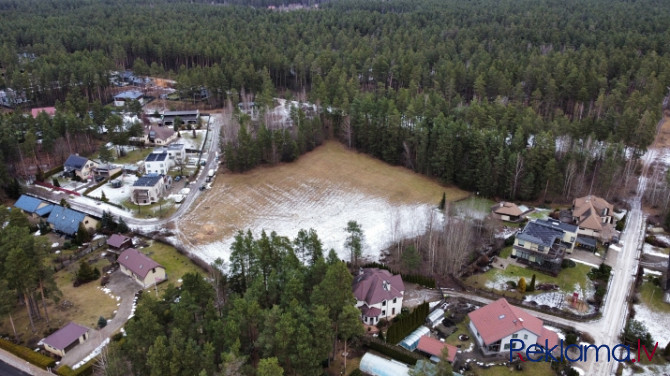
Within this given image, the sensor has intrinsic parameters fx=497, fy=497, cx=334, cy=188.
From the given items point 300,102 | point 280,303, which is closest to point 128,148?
point 300,102

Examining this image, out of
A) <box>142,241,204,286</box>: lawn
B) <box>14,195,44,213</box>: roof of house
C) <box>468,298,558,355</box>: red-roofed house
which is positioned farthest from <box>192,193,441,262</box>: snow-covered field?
<box>14,195,44,213</box>: roof of house

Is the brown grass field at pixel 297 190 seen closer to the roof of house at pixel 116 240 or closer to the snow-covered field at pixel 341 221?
the snow-covered field at pixel 341 221

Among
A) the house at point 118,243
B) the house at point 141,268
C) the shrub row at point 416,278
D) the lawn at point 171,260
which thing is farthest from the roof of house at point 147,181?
the shrub row at point 416,278

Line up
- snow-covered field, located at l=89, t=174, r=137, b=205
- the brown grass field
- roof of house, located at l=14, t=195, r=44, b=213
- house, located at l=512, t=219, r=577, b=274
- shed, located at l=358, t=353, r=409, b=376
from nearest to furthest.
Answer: shed, located at l=358, t=353, r=409, b=376
house, located at l=512, t=219, r=577, b=274
roof of house, located at l=14, t=195, r=44, b=213
the brown grass field
snow-covered field, located at l=89, t=174, r=137, b=205

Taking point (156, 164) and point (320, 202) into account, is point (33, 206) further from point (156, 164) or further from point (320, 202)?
point (320, 202)

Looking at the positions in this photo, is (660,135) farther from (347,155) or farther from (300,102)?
(300,102)

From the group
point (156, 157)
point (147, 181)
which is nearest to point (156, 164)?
point (156, 157)

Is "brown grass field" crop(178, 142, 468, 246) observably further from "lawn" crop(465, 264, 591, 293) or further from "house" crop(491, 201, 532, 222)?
"lawn" crop(465, 264, 591, 293)
